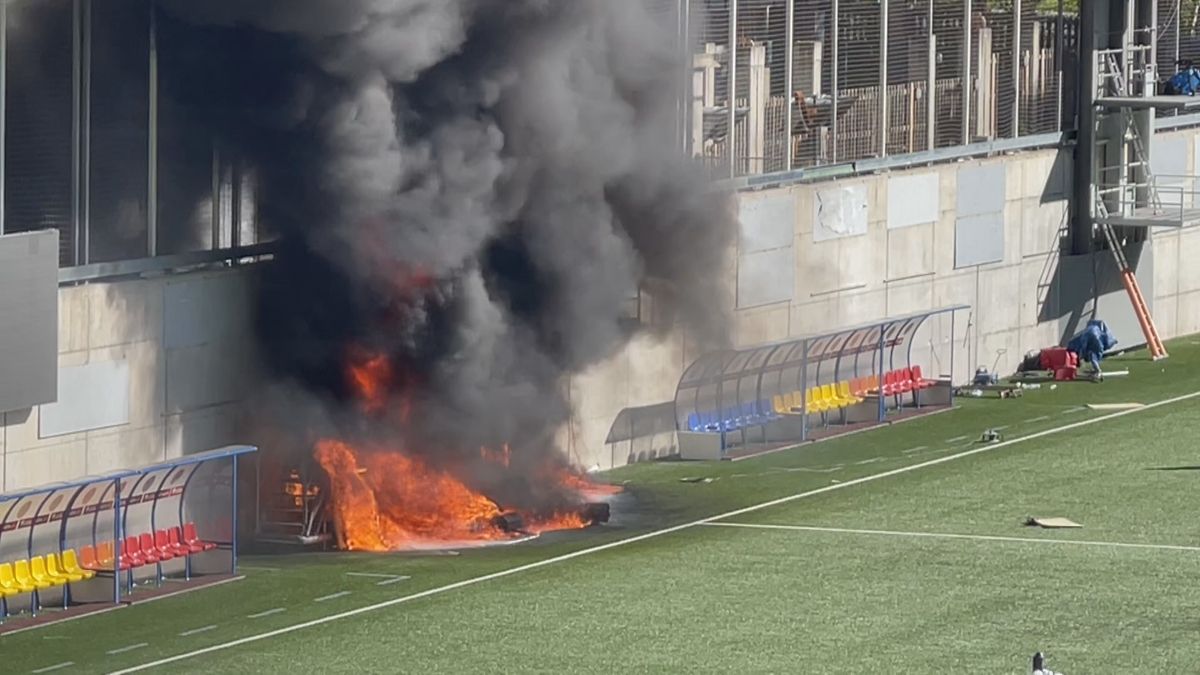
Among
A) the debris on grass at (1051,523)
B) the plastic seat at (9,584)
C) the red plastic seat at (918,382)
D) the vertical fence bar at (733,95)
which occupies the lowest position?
the plastic seat at (9,584)

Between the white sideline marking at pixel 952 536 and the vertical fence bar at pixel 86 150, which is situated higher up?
the vertical fence bar at pixel 86 150

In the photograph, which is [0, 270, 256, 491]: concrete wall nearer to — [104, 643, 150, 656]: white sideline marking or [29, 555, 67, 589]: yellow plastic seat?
[29, 555, 67, 589]: yellow plastic seat

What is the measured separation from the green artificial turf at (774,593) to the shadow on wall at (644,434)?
1.24 feet

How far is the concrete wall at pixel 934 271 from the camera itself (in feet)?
119

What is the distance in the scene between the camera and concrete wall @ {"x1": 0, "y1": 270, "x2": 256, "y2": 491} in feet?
90.4

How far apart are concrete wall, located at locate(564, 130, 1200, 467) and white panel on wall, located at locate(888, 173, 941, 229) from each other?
0.07 ft

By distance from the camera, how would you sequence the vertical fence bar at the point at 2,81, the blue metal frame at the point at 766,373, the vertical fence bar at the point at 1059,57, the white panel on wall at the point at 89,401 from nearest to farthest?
the vertical fence bar at the point at 2,81, the white panel on wall at the point at 89,401, the blue metal frame at the point at 766,373, the vertical fence bar at the point at 1059,57

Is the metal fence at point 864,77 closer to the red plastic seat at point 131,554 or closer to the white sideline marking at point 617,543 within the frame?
the white sideline marking at point 617,543

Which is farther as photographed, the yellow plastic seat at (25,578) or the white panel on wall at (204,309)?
the white panel on wall at (204,309)

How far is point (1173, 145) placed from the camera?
4847 centimetres

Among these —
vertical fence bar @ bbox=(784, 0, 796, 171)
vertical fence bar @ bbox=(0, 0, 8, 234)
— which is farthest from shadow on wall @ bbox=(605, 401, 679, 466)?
vertical fence bar @ bbox=(0, 0, 8, 234)

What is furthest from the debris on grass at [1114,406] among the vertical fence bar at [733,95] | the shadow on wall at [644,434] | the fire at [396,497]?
the fire at [396,497]

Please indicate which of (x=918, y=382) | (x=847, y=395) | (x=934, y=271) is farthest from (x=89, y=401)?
(x=934, y=271)

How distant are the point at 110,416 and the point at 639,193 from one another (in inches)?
293
